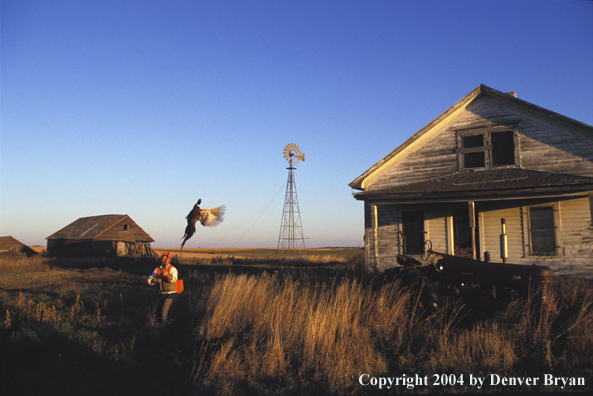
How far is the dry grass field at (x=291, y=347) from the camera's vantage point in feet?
16.9

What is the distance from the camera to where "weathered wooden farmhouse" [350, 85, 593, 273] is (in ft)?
39.2

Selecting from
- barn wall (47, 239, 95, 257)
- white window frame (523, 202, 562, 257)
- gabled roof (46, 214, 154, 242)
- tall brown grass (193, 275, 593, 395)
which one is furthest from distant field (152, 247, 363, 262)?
tall brown grass (193, 275, 593, 395)

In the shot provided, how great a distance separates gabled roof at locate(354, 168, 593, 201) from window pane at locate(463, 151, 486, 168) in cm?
40

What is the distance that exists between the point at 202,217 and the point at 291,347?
7.72 feet

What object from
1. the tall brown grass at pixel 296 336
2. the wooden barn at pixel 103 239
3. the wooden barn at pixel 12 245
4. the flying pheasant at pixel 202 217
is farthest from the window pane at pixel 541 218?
the wooden barn at pixel 12 245

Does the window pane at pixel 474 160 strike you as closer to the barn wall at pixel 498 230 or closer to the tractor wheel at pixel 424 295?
the barn wall at pixel 498 230

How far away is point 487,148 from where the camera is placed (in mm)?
13445

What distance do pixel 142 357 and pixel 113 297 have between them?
5396 millimetres

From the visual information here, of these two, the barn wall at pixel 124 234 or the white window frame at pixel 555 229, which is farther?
the barn wall at pixel 124 234

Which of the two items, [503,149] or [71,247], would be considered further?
[71,247]

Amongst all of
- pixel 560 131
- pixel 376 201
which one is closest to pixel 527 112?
pixel 560 131

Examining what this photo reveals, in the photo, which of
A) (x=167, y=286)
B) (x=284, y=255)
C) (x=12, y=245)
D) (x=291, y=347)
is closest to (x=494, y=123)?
(x=291, y=347)

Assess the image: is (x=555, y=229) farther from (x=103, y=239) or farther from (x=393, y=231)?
(x=103, y=239)

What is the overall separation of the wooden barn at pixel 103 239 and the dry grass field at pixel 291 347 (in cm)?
3086
